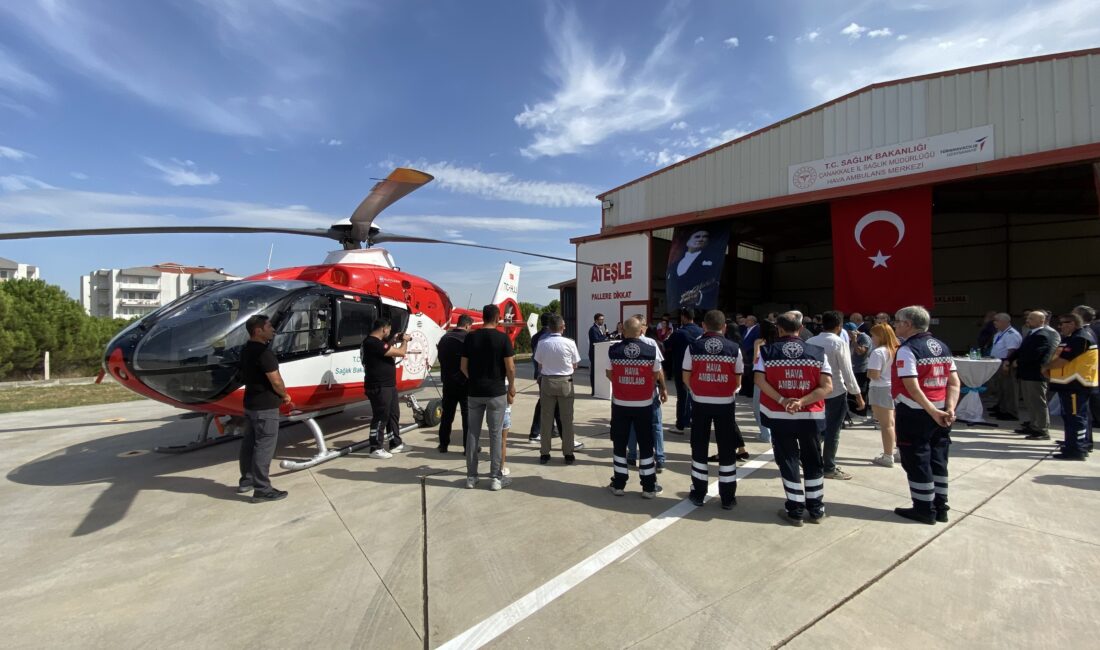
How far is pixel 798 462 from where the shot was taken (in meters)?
3.84

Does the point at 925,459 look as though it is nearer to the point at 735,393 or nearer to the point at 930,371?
the point at 930,371

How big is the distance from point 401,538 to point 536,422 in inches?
132

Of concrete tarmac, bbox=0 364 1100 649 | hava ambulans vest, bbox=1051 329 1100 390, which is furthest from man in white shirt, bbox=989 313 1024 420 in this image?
concrete tarmac, bbox=0 364 1100 649

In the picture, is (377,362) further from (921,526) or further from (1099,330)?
(1099,330)

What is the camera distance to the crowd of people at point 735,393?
374cm

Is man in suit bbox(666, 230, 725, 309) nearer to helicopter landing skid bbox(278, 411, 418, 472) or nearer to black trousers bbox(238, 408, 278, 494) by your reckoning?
helicopter landing skid bbox(278, 411, 418, 472)

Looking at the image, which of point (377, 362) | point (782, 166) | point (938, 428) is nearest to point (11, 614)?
point (377, 362)

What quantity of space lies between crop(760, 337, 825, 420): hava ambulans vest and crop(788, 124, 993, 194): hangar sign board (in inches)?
375

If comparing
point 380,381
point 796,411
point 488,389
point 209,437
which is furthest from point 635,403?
point 209,437

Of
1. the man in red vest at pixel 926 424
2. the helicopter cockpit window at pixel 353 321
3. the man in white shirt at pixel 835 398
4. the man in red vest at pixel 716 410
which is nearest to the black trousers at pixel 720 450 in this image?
the man in red vest at pixel 716 410

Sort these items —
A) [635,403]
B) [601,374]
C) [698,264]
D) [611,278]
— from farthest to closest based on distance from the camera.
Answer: [611,278] < [698,264] < [601,374] < [635,403]

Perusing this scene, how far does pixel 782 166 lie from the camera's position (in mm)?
12312

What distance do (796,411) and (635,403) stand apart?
1.29m

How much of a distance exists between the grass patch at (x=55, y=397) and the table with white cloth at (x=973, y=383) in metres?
17.7
